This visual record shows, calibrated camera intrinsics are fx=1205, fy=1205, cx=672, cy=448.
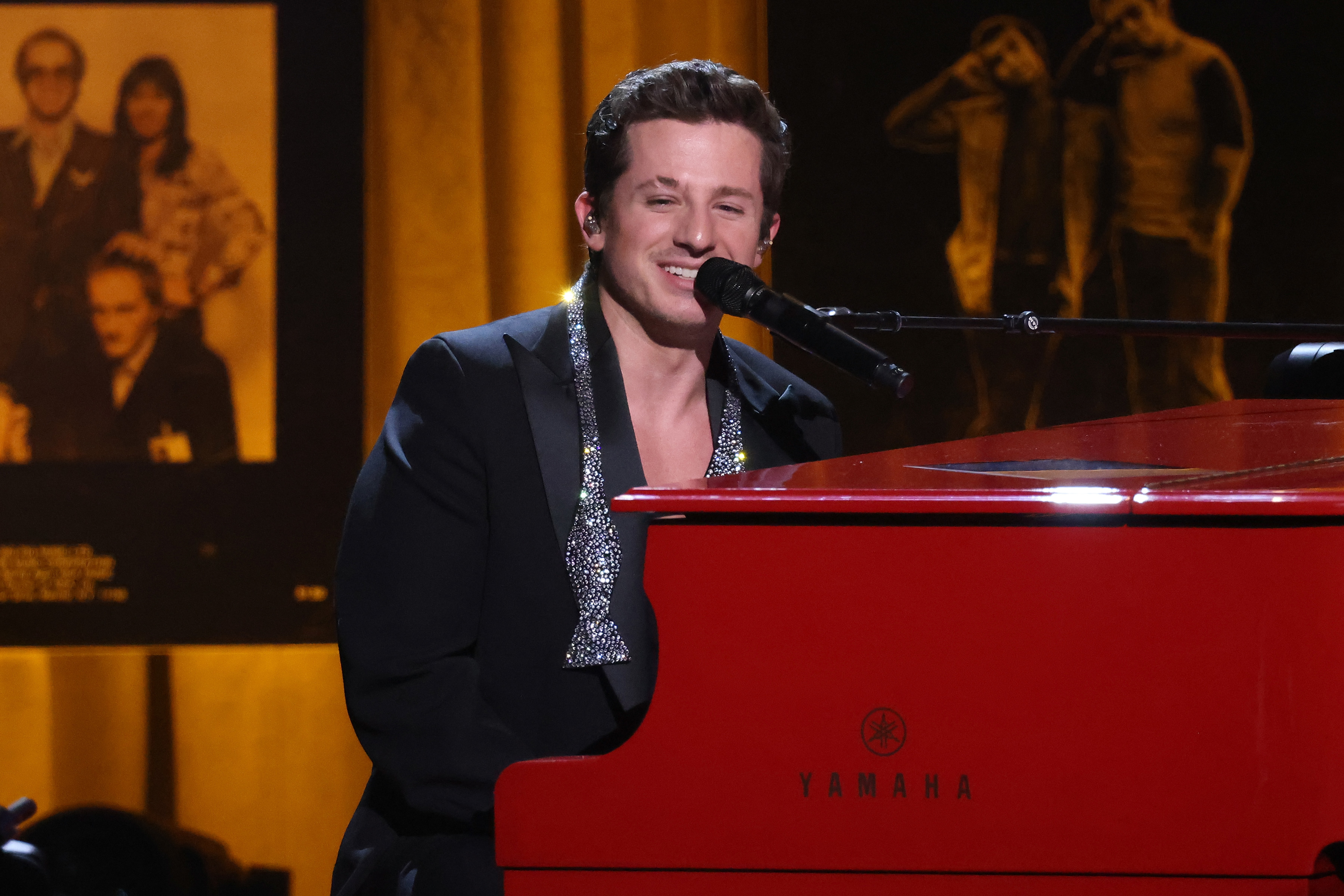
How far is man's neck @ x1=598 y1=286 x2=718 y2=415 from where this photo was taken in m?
1.50

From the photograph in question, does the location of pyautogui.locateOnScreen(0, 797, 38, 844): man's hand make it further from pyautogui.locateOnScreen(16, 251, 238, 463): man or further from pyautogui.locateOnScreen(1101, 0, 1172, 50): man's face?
pyautogui.locateOnScreen(1101, 0, 1172, 50): man's face

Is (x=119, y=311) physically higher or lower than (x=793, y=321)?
higher

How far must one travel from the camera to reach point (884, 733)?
2.50ft

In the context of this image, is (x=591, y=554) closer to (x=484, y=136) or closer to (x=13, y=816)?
(x=13, y=816)

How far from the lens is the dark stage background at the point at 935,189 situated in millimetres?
2869

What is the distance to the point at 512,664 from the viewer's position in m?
1.35

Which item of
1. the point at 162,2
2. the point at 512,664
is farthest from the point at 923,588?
the point at 162,2

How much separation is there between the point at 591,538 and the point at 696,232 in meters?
0.39

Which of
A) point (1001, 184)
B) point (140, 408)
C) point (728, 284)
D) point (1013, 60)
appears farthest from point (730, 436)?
point (140, 408)

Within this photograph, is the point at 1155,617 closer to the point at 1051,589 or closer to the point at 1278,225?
the point at 1051,589

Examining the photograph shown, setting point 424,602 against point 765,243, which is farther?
point 765,243

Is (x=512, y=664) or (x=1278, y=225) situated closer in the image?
(x=512, y=664)

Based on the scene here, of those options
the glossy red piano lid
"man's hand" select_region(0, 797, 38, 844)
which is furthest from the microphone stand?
"man's hand" select_region(0, 797, 38, 844)

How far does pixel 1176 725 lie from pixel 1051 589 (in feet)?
0.36
